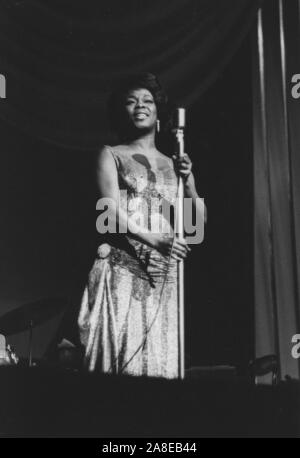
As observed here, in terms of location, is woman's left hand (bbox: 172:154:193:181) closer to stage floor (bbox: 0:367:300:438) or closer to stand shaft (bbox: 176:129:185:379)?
stand shaft (bbox: 176:129:185:379)

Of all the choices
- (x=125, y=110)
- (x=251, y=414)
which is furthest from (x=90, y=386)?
(x=125, y=110)

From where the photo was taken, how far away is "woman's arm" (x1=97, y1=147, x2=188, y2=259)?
270 cm

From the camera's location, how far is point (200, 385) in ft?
5.11

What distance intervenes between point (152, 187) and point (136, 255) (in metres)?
0.29

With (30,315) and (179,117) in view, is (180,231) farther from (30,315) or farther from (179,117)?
(30,315)

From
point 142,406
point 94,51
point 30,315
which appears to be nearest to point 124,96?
point 94,51

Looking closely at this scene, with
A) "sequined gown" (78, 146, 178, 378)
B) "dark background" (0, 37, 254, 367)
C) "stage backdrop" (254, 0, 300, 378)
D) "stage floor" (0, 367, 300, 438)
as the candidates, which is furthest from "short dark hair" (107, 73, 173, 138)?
"stage floor" (0, 367, 300, 438)

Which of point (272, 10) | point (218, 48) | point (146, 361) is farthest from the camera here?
point (272, 10)

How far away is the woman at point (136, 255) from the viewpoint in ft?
8.53

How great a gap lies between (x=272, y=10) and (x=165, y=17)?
A: 1.82ft

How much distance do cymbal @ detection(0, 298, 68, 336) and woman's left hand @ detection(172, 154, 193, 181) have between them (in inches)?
28.3

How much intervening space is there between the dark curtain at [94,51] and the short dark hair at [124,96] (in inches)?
1.3

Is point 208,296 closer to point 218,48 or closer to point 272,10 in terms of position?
point 218,48

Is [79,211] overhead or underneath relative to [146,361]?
overhead
